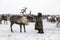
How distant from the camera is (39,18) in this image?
14289 mm

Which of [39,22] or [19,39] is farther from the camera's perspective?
[39,22]

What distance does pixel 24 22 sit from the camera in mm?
14734

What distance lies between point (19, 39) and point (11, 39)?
40 centimetres

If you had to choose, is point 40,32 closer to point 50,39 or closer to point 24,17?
point 24,17

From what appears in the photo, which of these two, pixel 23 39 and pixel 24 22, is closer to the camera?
pixel 23 39

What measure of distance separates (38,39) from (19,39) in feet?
3.15

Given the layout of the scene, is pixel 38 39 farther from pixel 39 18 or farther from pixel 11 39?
pixel 39 18

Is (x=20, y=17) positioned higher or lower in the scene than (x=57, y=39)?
higher

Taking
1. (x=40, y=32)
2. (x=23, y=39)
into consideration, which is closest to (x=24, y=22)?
(x=40, y=32)

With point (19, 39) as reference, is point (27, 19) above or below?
above

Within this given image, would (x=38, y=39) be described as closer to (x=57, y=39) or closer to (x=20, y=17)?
(x=57, y=39)

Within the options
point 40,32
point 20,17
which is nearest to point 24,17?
point 20,17

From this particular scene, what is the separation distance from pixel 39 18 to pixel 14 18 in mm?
1744

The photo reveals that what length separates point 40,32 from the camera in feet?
47.5
